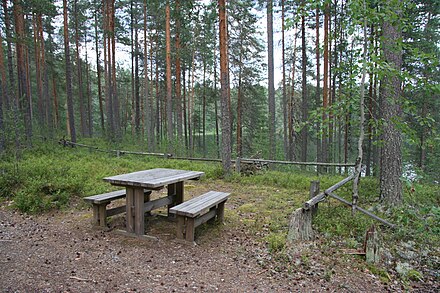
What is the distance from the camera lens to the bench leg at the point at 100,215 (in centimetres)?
454

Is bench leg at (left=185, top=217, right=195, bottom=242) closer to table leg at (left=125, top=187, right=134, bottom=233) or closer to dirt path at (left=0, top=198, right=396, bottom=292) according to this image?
dirt path at (left=0, top=198, right=396, bottom=292)

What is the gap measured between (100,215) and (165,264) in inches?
70.6

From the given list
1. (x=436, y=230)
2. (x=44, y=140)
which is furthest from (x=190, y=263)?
(x=44, y=140)

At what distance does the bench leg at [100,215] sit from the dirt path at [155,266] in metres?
0.19

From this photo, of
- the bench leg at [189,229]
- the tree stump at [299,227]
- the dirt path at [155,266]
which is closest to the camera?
the dirt path at [155,266]

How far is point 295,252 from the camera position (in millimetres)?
3830

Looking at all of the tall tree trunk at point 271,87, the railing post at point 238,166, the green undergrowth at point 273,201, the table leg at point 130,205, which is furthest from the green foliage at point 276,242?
the tall tree trunk at point 271,87

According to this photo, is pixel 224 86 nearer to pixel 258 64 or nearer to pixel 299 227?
pixel 299 227

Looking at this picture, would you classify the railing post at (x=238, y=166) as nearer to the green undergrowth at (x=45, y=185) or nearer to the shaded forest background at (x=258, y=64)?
the shaded forest background at (x=258, y=64)

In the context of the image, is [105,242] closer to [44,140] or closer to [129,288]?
[129,288]

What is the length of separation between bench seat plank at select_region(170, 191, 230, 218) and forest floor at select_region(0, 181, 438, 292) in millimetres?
551

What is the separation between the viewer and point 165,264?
3.46 metres

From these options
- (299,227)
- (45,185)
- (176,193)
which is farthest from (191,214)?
(45,185)

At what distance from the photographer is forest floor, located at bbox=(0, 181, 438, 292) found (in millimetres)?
2973
